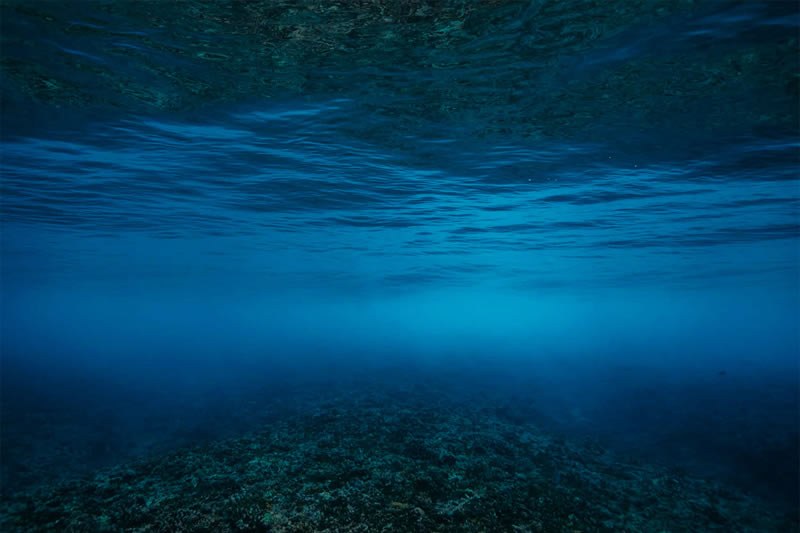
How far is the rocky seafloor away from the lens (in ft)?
18.6

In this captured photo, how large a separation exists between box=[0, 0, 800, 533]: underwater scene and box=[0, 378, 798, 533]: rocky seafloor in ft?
0.22

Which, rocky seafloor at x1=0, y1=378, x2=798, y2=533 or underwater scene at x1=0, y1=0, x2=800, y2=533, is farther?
underwater scene at x1=0, y1=0, x2=800, y2=533

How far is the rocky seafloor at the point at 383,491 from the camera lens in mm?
5668

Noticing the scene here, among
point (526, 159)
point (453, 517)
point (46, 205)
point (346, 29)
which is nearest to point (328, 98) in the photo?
point (346, 29)

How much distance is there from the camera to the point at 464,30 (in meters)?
6.91

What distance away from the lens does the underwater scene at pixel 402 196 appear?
6512mm

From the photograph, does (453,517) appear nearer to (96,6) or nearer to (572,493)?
(572,493)

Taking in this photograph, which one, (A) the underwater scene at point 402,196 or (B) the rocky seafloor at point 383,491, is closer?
(B) the rocky seafloor at point 383,491

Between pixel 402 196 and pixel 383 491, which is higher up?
pixel 402 196

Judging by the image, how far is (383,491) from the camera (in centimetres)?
661

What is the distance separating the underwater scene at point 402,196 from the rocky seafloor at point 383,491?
0.07 meters

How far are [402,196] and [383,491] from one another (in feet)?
40.2

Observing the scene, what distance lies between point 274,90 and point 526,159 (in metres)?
8.11

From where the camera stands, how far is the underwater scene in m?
6.51
